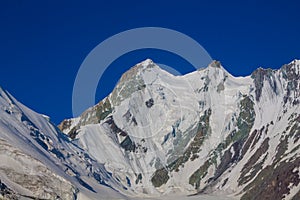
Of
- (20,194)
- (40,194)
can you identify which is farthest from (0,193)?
(40,194)

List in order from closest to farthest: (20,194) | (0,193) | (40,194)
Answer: (0,193)
(20,194)
(40,194)

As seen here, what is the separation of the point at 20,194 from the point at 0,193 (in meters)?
16.4

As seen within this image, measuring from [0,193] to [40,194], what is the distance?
33923 mm

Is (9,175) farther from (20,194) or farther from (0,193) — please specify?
(0,193)

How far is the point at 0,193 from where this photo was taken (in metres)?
165

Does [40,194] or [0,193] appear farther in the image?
[40,194]

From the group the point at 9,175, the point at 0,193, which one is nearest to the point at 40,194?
the point at 9,175

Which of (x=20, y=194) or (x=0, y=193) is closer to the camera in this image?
(x=0, y=193)

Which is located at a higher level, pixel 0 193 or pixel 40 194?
pixel 40 194

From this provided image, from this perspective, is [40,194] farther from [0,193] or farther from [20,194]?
[0,193]

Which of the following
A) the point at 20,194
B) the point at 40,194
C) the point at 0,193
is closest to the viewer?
the point at 0,193

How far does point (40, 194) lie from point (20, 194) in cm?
1757

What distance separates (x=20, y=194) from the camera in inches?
7126

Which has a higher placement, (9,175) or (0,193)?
(9,175)
